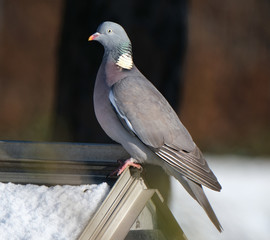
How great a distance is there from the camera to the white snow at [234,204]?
15.4 ft

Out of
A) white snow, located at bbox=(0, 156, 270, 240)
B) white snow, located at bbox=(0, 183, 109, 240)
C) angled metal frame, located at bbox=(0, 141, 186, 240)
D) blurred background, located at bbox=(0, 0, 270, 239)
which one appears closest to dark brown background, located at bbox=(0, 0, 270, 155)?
blurred background, located at bbox=(0, 0, 270, 239)

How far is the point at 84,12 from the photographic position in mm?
4156

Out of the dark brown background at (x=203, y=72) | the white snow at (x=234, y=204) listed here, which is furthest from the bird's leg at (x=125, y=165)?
the dark brown background at (x=203, y=72)

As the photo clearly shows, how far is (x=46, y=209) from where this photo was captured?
195 centimetres

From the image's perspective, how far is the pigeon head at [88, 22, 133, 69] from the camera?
8.71 feet

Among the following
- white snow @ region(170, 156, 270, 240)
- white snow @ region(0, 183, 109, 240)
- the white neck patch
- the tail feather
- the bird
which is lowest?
white snow @ region(170, 156, 270, 240)

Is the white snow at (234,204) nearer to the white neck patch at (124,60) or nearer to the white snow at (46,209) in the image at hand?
the white neck patch at (124,60)

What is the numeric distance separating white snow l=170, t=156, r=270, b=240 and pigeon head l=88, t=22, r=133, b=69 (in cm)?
179

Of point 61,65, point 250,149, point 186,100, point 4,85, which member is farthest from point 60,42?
point 250,149

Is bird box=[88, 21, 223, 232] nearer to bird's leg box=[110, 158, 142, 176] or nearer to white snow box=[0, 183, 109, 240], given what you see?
bird's leg box=[110, 158, 142, 176]

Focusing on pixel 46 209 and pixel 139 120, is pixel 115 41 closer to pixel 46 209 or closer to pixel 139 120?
pixel 139 120

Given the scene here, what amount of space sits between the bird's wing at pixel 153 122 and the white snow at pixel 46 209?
58 centimetres

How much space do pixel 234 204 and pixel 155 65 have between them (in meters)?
2.23

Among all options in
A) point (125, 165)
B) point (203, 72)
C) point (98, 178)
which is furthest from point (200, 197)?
point (203, 72)
